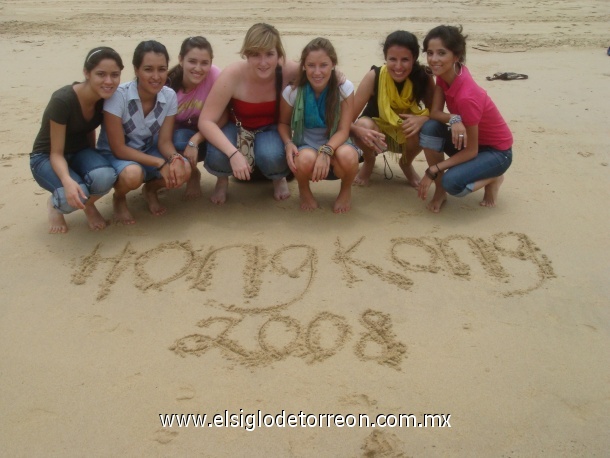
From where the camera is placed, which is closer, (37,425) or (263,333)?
(37,425)

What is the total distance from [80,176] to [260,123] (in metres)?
1.14

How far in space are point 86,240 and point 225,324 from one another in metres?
1.18

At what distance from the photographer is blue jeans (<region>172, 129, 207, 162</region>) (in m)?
3.57

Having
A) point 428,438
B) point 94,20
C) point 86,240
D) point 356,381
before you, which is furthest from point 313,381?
point 94,20

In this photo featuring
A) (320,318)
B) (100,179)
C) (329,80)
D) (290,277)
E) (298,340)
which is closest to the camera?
(298,340)

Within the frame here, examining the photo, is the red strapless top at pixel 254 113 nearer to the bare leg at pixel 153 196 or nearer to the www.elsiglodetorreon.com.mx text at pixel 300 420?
the bare leg at pixel 153 196

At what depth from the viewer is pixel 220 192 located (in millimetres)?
3693

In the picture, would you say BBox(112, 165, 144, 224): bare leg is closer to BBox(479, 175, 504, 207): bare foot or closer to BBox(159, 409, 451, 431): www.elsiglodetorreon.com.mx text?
BBox(159, 409, 451, 431): www.elsiglodetorreon.com.mx text

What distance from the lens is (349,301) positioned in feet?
8.95

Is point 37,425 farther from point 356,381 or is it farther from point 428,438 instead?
point 428,438

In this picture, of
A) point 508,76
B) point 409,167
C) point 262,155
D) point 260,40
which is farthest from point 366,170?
point 508,76

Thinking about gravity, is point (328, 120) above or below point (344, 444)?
above


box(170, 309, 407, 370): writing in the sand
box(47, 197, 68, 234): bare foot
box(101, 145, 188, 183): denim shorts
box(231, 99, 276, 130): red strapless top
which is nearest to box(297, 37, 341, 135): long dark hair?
box(231, 99, 276, 130): red strapless top

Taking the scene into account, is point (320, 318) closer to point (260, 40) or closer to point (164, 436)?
point (164, 436)
